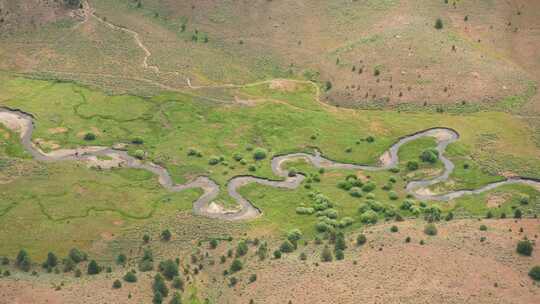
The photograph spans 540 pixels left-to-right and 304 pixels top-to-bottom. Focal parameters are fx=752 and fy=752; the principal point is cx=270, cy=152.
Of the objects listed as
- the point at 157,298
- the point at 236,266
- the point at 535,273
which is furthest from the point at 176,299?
the point at 535,273

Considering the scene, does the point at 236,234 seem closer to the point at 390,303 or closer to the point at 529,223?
the point at 390,303

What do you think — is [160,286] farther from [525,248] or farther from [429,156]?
[429,156]

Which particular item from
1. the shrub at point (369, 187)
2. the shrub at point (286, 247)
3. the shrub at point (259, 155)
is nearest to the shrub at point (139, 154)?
the shrub at point (259, 155)

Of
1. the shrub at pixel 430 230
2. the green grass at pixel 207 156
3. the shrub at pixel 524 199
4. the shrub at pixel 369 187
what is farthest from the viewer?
the shrub at pixel 369 187

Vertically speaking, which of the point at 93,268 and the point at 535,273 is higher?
the point at 535,273

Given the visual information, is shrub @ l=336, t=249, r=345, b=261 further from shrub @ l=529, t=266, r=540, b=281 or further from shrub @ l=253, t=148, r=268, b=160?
shrub @ l=253, t=148, r=268, b=160

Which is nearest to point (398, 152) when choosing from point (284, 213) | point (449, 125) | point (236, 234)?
point (449, 125)

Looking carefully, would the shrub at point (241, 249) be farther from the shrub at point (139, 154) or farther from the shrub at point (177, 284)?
the shrub at point (139, 154)

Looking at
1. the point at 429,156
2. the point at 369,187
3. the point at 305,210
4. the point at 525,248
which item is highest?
the point at 429,156
